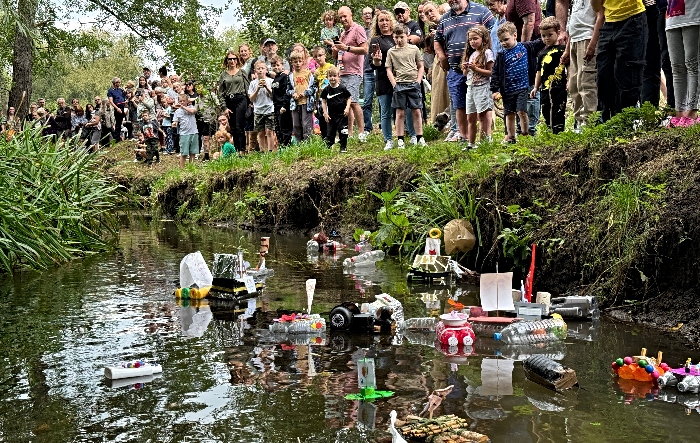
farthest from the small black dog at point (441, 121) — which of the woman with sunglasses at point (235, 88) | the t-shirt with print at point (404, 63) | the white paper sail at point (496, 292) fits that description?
the white paper sail at point (496, 292)

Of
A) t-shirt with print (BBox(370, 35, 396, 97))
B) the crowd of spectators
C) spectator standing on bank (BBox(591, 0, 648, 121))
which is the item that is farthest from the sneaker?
spectator standing on bank (BBox(591, 0, 648, 121))

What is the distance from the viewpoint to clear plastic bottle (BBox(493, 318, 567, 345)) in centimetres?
592

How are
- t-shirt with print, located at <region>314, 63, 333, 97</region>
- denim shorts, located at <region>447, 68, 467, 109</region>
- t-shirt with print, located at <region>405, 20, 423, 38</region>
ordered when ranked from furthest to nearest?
t-shirt with print, located at <region>314, 63, 333, 97</region> → t-shirt with print, located at <region>405, 20, 423, 38</region> → denim shorts, located at <region>447, 68, 467, 109</region>

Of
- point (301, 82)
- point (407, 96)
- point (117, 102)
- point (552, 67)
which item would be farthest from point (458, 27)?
point (117, 102)

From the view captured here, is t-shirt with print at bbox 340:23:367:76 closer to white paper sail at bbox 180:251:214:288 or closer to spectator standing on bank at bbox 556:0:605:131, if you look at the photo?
spectator standing on bank at bbox 556:0:605:131

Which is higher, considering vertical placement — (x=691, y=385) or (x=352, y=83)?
(x=352, y=83)

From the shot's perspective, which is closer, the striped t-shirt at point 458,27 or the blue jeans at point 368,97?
the striped t-shirt at point 458,27

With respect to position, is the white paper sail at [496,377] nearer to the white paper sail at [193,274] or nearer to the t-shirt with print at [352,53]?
the white paper sail at [193,274]

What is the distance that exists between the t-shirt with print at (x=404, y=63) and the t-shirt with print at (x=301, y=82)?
126 inches

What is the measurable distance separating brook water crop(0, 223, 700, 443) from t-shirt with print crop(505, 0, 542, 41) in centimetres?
549

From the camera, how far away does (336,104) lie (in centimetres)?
1477

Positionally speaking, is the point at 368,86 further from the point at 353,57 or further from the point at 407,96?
the point at 407,96

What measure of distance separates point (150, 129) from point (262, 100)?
7.74 meters

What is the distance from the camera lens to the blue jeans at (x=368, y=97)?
15.3 m
